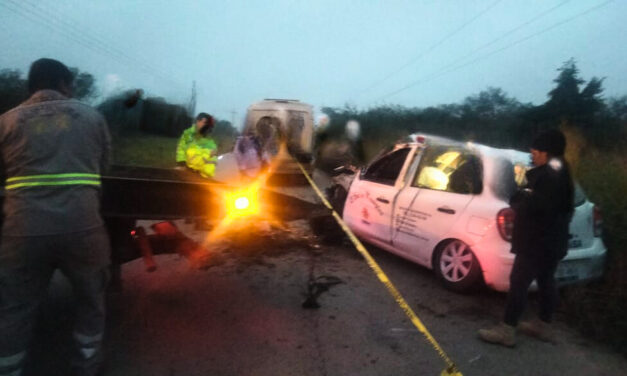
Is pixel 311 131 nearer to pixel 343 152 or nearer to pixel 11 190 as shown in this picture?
pixel 343 152

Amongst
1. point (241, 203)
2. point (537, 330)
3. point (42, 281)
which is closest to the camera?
point (42, 281)

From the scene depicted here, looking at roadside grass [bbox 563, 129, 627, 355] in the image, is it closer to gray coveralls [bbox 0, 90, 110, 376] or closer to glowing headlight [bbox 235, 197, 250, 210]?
glowing headlight [bbox 235, 197, 250, 210]

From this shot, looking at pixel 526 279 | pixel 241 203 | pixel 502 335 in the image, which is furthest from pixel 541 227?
pixel 241 203

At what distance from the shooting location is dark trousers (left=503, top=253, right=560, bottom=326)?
3.65 meters

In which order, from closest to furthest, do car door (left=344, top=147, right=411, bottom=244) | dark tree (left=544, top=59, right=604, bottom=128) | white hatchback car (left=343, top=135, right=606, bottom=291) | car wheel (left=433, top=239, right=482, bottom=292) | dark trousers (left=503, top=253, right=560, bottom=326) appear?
dark trousers (left=503, top=253, right=560, bottom=326), white hatchback car (left=343, top=135, right=606, bottom=291), car wheel (left=433, top=239, right=482, bottom=292), car door (left=344, top=147, right=411, bottom=244), dark tree (left=544, top=59, right=604, bottom=128)

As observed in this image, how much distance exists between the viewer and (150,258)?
382 cm

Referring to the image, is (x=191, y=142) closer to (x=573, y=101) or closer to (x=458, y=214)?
(x=458, y=214)

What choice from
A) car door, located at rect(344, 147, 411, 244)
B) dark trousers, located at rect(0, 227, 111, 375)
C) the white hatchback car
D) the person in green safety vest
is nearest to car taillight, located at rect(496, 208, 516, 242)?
the white hatchback car

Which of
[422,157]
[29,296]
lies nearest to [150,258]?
[29,296]

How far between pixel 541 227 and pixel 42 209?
3.46 metres

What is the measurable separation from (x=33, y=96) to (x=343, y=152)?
8.11m

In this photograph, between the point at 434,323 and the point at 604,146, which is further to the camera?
the point at 604,146

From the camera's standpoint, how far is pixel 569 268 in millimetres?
4363

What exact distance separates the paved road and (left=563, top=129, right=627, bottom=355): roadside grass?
0.60 ft
